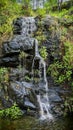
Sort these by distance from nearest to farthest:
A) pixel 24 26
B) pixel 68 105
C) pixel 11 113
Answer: pixel 11 113, pixel 68 105, pixel 24 26

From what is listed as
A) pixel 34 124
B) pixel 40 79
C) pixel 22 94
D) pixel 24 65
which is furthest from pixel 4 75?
pixel 34 124

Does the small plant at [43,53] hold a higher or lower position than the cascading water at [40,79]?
higher

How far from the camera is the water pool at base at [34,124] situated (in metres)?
9.19

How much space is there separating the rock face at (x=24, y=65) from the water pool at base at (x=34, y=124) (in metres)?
0.99

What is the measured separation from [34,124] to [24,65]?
4.05m

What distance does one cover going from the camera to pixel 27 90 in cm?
1176

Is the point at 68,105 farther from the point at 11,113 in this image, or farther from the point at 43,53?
the point at 43,53

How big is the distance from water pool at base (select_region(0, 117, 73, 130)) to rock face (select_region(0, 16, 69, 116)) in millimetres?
989

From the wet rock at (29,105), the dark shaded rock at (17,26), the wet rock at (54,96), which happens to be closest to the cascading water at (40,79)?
the wet rock at (54,96)

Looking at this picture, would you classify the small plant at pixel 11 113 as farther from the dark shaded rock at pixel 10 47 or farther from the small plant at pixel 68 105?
the dark shaded rock at pixel 10 47

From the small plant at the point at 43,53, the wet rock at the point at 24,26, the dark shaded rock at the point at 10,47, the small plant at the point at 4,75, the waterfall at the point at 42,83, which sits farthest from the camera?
the wet rock at the point at 24,26

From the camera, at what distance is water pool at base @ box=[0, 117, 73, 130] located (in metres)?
9.19

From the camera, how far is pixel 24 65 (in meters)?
12.9

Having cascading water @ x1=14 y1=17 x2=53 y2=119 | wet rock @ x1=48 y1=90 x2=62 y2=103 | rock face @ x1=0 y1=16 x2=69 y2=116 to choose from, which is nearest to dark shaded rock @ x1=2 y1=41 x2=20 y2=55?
rock face @ x1=0 y1=16 x2=69 y2=116
